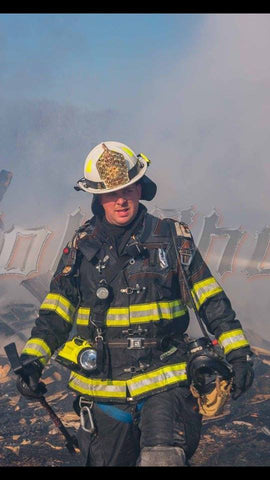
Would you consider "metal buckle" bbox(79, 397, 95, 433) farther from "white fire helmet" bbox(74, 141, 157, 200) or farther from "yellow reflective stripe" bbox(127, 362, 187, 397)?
"white fire helmet" bbox(74, 141, 157, 200)

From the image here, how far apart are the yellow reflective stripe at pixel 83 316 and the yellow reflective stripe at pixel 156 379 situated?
0.72m

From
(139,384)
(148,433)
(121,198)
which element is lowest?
(148,433)

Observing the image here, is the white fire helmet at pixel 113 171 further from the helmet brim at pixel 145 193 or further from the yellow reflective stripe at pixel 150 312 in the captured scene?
the yellow reflective stripe at pixel 150 312

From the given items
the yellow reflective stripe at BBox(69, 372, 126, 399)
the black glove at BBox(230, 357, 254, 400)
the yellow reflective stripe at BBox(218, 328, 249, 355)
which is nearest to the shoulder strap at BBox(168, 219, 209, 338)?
the yellow reflective stripe at BBox(218, 328, 249, 355)

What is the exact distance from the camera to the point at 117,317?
5.06 m

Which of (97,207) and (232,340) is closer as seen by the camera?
(232,340)

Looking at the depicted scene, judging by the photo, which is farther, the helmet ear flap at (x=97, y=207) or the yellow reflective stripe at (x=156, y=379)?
the helmet ear flap at (x=97, y=207)

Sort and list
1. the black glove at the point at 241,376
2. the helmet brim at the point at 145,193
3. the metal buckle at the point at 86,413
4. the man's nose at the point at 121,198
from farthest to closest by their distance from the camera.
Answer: the helmet brim at the point at 145,193
the man's nose at the point at 121,198
the metal buckle at the point at 86,413
the black glove at the point at 241,376

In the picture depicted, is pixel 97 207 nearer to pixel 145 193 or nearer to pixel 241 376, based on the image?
pixel 145 193

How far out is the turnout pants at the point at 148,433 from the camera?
14.8ft

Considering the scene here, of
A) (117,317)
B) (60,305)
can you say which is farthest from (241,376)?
(60,305)

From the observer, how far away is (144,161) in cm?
568

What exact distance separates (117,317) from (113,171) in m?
1.42

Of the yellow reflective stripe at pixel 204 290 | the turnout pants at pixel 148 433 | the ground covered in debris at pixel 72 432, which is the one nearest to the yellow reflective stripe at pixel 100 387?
the turnout pants at pixel 148 433
